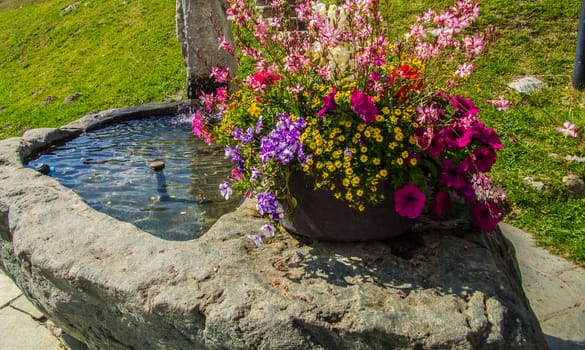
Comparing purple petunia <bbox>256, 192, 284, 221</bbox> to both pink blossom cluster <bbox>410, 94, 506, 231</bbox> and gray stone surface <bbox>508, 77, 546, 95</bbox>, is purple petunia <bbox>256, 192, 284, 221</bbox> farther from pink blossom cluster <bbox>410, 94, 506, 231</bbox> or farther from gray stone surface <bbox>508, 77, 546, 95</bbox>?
gray stone surface <bbox>508, 77, 546, 95</bbox>

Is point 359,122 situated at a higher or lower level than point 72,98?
higher

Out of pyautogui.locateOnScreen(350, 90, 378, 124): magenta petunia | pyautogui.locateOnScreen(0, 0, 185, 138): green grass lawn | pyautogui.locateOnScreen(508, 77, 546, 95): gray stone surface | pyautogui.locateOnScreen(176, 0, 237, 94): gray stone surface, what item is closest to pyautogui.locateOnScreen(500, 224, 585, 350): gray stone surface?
pyautogui.locateOnScreen(350, 90, 378, 124): magenta petunia

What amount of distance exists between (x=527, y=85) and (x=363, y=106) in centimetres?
575

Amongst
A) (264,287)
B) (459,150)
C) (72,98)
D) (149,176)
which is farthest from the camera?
(72,98)

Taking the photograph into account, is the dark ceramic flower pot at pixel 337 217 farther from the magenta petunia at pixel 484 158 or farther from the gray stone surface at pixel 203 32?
the gray stone surface at pixel 203 32

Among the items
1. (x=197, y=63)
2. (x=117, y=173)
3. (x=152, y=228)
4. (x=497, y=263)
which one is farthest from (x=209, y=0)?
(x=497, y=263)

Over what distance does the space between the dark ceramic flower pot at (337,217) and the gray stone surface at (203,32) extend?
5.32 metres

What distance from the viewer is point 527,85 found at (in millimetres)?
7219

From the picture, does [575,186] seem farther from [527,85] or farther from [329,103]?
[329,103]

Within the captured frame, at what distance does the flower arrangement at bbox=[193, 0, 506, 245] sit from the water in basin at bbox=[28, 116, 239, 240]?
1128 mm

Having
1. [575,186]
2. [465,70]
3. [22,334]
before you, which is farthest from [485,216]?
[22,334]

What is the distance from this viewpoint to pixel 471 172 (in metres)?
2.55

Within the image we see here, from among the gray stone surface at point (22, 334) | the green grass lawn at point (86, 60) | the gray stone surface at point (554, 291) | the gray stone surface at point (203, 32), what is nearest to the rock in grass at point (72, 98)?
the green grass lawn at point (86, 60)

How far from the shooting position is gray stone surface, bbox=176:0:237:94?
7.54 meters
